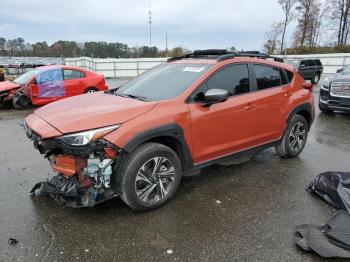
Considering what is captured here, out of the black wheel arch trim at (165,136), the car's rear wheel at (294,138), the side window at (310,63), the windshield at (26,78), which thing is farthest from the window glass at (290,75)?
→ the side window at (310,63)

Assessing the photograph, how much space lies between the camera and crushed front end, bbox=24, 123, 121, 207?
3.28m

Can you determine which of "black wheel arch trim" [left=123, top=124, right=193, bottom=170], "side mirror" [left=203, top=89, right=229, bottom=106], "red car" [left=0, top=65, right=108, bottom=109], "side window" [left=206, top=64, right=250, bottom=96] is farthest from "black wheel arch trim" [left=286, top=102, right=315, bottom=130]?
"red car" [left=0, top=65, right=108, bottom=109]

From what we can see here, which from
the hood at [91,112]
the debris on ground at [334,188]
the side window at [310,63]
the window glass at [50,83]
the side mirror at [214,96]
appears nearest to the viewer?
the hood at [91,112]

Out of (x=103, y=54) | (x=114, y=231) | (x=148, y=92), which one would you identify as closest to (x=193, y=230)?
(x=114, y=231)

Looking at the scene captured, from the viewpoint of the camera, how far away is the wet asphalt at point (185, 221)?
304 centimetres

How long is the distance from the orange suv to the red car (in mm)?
7217

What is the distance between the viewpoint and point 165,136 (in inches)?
150

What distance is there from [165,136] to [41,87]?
339 inches

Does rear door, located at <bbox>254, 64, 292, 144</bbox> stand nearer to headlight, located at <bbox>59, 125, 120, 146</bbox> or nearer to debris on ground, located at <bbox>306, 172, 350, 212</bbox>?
debris on ground, located at <bbox>306, 172, 350, 212</bbox>

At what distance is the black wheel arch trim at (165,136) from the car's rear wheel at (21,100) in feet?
28.7

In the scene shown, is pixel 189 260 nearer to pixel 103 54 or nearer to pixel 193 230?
pixel 193 230

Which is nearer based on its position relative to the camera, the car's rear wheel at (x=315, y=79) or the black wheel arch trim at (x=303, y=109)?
the black wheel arch trim at (x=303, y=109)

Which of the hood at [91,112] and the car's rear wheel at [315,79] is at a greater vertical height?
the hood at [91,112]

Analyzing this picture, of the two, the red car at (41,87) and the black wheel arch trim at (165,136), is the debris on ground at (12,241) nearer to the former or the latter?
the black wheel arch trim at (165,136)
